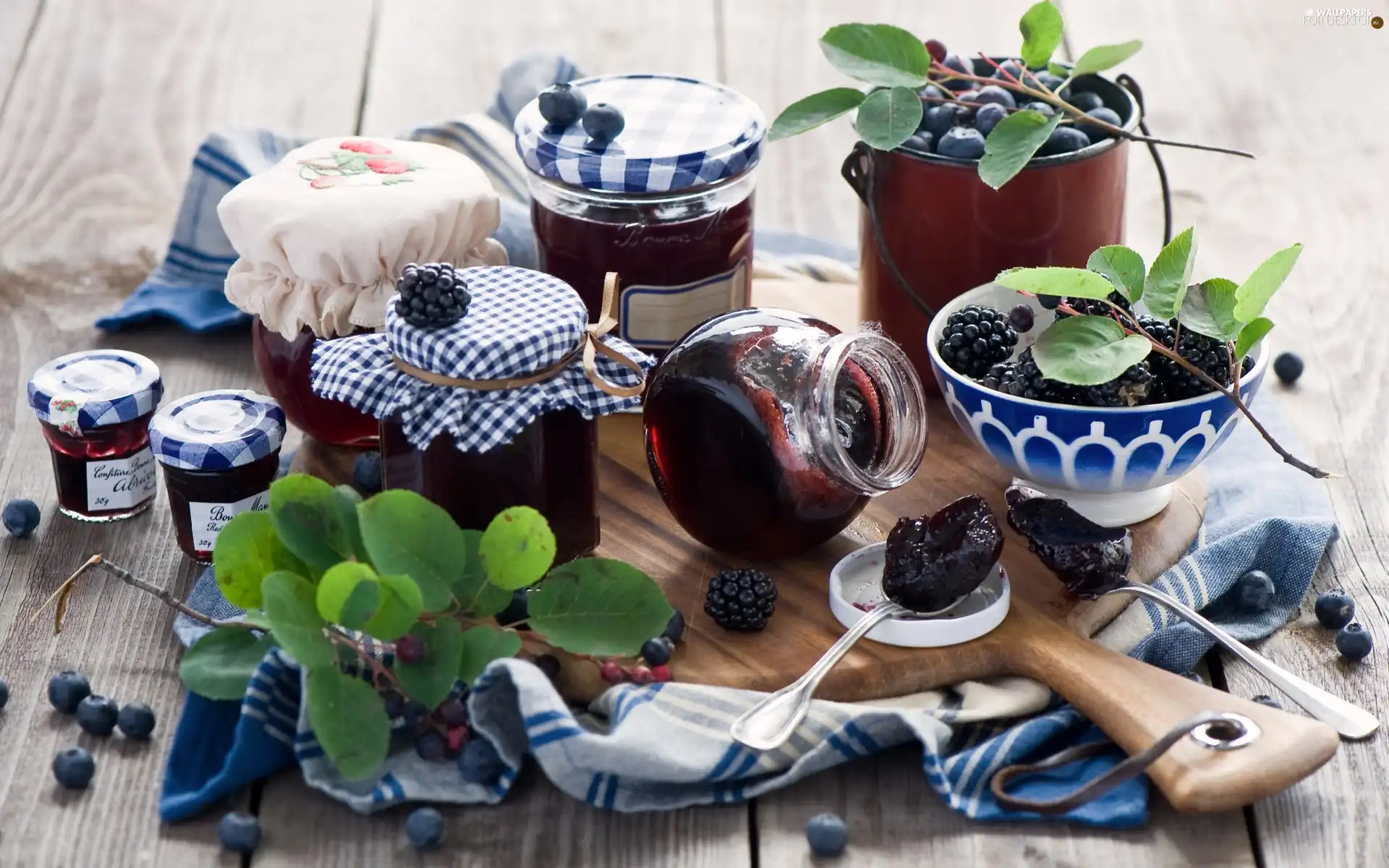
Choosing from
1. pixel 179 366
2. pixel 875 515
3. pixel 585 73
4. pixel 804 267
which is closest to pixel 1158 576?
pixel 875 515

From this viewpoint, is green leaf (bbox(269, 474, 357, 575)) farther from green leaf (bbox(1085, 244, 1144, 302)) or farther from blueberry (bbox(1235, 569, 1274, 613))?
blueberry (bbox(1235, 569, 1274, 613))

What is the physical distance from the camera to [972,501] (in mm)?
1275

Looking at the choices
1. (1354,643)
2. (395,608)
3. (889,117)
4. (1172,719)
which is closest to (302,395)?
(395,608)

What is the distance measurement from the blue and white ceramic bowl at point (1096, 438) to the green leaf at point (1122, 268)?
91 millimetres

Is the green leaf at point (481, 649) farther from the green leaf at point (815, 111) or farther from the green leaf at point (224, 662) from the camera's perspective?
the green leaf at point (815, 111)

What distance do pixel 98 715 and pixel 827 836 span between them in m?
0.52

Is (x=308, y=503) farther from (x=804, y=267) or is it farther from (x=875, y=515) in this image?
(x=804, y=267)

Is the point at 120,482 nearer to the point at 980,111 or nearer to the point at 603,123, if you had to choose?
the point at 603,123

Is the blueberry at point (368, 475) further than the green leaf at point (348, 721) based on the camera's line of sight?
Yes

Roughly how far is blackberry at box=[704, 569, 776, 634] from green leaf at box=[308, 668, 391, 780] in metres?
0.28

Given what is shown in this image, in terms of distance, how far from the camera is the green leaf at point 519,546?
1.16 m

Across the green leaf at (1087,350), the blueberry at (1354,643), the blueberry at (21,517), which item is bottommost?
the blueberry at (21,517)

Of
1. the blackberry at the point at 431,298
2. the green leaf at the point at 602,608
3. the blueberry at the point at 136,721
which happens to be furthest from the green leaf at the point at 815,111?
the blueberry at the point at 136,721

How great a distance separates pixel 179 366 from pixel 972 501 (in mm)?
869
